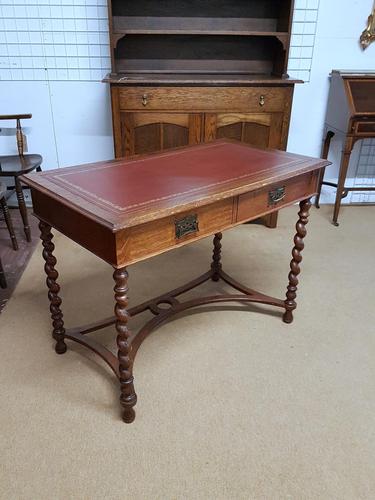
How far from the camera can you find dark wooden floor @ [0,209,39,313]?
255 centimetres

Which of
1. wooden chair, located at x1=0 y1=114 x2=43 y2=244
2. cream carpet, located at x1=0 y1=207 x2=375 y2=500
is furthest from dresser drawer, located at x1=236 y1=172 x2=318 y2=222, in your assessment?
wooden chair, located at x1=0 y1=114 x2=43 y2=244

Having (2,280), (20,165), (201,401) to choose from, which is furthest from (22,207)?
(201,401)

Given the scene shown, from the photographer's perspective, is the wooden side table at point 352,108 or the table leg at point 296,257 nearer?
the table leg at point 296,257

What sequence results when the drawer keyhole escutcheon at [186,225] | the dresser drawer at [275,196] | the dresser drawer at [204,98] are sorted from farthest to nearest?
the dresser drawer at [204,98] → the dresser drawer at [275,196] → the drawer keyhole escutcheon at [186,225]

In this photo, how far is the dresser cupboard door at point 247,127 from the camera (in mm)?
2994

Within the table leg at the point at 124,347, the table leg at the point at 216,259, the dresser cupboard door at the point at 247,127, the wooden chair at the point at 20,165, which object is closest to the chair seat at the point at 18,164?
the wooden chair at the point at 20,165

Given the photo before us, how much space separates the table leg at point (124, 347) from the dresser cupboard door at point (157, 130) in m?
1.71

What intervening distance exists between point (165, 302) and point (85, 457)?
917 mm

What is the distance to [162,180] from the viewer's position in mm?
1625

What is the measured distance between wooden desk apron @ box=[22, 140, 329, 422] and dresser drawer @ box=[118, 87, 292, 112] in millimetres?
898

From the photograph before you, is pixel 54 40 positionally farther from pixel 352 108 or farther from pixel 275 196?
pixel 275 196

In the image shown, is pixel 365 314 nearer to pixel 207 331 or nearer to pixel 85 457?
pixel 207 331

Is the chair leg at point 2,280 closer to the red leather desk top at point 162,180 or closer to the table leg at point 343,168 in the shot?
the red leather desk top at point 162,180

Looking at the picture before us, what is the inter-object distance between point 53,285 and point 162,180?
671 mm
